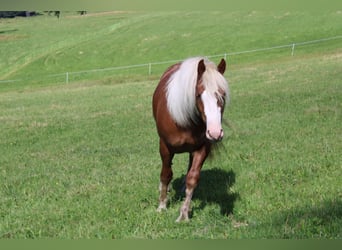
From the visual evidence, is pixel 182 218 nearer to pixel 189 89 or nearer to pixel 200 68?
pixel 189 89

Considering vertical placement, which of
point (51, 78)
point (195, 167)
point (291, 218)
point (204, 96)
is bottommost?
point (51, 78)

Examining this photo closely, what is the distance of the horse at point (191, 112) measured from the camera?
3748 mm

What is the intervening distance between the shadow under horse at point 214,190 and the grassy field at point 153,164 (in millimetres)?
18

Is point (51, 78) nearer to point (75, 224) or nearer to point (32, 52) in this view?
point (32, 52)

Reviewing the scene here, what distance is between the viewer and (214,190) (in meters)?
5.86

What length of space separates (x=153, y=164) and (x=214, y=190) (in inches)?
80.1

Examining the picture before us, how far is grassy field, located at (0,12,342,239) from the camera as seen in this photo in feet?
14.8

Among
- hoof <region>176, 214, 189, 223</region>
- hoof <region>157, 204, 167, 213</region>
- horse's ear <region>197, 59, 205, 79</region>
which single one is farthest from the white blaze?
hoof <region>157, 204, 167, 213</region>

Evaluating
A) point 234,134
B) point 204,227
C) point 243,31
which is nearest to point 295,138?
point 234,134

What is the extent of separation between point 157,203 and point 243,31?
34.6m

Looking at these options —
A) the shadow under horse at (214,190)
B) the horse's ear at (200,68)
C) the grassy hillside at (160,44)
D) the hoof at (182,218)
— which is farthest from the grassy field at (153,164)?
the grassy hillside at (160,44)

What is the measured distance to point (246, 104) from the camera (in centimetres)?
1409

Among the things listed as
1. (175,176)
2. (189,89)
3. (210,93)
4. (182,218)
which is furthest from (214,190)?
(210,93)

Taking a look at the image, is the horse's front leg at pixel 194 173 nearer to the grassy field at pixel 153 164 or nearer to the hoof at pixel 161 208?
the grassy field at pixel 153 164
